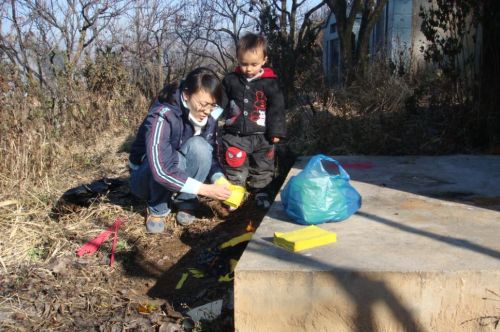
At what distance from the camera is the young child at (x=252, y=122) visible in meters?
3.97

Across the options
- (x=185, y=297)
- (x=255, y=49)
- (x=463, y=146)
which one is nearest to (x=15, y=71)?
(x=255, y=49)

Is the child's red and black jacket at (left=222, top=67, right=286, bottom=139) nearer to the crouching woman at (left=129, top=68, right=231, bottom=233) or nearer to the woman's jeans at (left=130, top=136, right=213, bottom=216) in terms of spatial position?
the crouching woman at (left=129, top=68, right=231, bottom=233)

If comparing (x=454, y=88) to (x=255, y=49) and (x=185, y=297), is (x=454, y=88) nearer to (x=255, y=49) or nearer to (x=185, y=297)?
(x=255, y=49)

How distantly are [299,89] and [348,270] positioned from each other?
5678 mm

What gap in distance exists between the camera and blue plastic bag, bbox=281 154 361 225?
8.17 feet

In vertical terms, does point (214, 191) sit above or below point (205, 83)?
below

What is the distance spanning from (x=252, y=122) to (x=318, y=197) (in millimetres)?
1611

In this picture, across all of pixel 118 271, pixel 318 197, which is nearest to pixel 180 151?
pixel 118 271

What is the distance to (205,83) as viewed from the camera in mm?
3000

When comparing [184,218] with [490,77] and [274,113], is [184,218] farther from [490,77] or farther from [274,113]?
[490,77]

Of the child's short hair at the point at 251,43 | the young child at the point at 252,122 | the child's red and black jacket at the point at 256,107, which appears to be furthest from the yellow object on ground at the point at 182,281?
the child's short hair at the point at 251,43

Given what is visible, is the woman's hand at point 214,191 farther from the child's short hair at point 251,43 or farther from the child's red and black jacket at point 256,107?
the child's short hair at point 251,43

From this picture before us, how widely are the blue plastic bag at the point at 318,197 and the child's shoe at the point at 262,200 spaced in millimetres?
1132

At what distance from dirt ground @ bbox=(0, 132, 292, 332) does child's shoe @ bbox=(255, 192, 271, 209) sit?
6 cm
